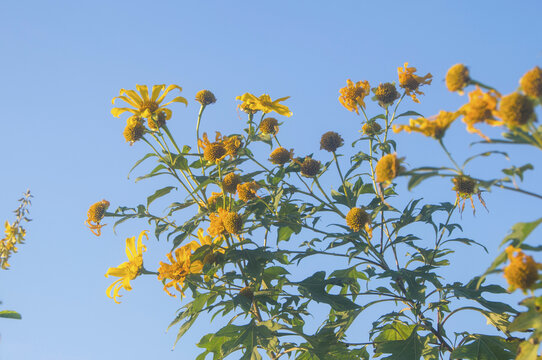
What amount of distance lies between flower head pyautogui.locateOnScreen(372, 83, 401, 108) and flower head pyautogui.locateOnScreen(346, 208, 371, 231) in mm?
907

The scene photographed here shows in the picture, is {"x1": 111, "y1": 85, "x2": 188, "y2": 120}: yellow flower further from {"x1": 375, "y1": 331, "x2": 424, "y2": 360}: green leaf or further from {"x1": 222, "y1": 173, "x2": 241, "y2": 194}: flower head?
{"x1": 375, "y1": 331, "x2": 424, "y2": 360}: green leaf

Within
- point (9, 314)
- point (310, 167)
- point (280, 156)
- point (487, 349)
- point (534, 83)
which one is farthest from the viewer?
point (280, 156)

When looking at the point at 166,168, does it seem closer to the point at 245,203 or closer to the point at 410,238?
the point at 245,203

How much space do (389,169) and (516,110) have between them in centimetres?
50

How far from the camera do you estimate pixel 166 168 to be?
379 centimetres

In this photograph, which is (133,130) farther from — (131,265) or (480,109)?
(480,109)

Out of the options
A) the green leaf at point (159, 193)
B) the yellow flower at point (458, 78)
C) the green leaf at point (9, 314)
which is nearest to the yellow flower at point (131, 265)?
the green leaf at point (159, 193)

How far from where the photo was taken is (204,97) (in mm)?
4090

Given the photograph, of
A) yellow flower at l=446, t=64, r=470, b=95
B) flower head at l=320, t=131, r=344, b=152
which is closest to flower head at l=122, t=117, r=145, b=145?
flower head at l=320, t=131, r=344, b=152

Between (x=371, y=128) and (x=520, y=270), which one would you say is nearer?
(x=520, y=270)

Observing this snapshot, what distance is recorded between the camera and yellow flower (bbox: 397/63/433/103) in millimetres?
4191

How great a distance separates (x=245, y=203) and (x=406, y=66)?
64.6 inches

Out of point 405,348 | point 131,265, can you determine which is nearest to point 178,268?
point 131,265

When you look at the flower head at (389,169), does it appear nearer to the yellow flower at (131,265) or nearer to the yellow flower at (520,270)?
the yellow flower at (520,270)
